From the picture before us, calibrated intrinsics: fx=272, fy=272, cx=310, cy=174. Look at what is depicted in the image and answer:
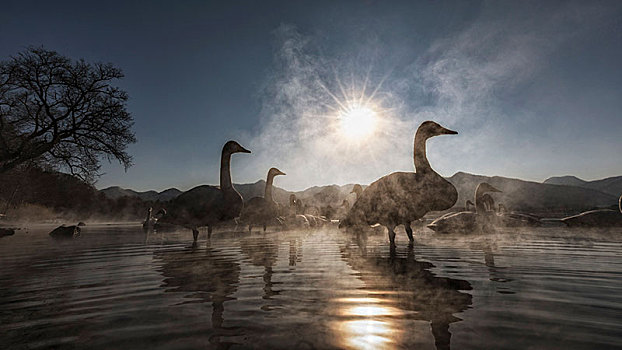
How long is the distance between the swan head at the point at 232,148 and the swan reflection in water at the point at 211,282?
6457 mm

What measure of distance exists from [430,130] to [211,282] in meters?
7.23

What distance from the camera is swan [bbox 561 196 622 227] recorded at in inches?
461

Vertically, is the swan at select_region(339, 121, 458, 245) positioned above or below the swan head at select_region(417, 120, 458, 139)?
below

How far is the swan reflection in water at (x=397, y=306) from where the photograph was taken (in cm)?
158

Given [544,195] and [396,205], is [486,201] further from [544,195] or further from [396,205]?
[544,195]

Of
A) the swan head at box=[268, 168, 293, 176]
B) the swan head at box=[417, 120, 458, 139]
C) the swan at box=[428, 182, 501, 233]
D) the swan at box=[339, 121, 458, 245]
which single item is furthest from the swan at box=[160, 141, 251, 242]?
the swan at box=[428, 182, 501, 233]

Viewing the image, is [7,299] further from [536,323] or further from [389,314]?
[536,323]

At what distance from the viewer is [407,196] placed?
6.61 meters

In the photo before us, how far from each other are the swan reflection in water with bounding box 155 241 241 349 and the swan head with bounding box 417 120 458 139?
20.7 ft

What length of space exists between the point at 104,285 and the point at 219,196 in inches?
237

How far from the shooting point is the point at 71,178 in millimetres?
18141

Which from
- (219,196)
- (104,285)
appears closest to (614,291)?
(104,285)

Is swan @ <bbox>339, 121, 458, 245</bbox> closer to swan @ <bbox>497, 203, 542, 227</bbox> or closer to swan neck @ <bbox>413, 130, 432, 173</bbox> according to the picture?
swan neck @ <bbox>413, 130, 432, 173</bbox>

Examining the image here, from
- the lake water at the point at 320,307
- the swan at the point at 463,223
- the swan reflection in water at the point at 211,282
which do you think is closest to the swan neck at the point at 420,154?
the lake water at the point at 320,307
